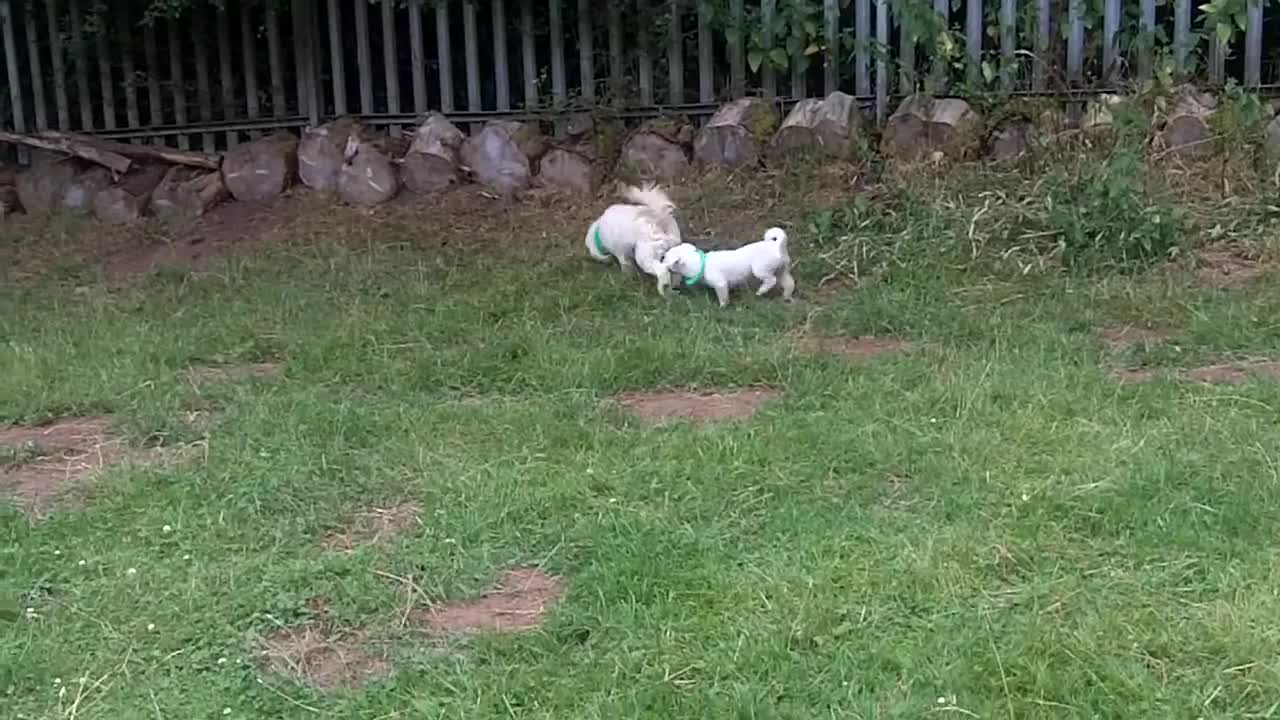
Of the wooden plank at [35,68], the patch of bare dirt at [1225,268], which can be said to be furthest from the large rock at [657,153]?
the wooden plank at [35,68]

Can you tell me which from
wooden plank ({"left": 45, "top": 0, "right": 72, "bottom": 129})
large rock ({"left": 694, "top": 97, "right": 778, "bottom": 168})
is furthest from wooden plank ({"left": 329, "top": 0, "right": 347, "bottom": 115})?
large rock ({"left": 694, "top": 97, "right": 778, "bottom": 168})

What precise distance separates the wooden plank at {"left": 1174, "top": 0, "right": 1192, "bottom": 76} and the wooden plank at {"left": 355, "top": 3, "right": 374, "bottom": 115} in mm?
4273

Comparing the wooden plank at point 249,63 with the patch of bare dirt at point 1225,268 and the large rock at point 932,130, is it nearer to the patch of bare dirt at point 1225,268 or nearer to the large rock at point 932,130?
the large rock at point 932,130

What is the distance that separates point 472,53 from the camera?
8367 millimetres

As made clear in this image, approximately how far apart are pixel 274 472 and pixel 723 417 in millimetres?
1281

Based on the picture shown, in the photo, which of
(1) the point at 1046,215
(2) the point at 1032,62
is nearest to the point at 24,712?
(1) the point at 1046,215

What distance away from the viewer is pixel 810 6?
7.41 metres

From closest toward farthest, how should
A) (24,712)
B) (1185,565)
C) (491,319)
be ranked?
1. (24,712)
2. (1185,565)
3. (491,319)

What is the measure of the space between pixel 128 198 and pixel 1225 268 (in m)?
5.58

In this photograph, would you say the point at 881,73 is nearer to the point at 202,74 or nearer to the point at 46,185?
the point at 202,74

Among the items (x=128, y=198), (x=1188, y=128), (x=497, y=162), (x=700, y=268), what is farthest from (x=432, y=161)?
(x=1188, y=128)

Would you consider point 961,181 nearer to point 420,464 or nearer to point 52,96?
point 420,464

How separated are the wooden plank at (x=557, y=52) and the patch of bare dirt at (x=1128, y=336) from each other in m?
3.85

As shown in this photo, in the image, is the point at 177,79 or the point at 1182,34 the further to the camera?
the point at 177,79
